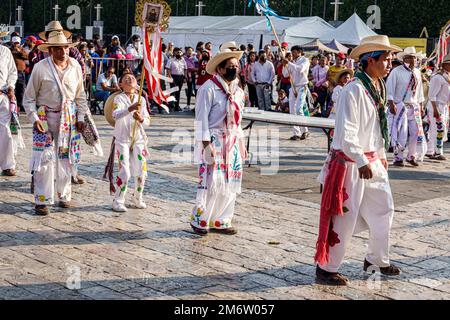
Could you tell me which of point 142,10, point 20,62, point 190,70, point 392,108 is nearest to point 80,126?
point 142,10

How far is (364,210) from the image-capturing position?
5.85 m

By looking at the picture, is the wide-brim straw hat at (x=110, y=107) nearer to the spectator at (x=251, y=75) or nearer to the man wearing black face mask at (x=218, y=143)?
the man wearing black face mask at (x=218, y=143)

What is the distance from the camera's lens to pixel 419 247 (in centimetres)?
705

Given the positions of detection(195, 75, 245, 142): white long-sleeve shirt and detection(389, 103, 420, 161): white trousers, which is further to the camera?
detection(389, 103, 420, 161): white trousers

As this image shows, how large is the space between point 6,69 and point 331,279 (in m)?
5.82

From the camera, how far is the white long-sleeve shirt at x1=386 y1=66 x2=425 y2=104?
1191 centimetres

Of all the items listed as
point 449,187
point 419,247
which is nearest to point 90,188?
point 419,247

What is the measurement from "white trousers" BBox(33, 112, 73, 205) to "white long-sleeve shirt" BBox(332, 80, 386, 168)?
350 centimetres

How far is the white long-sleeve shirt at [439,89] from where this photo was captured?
42.0 feet

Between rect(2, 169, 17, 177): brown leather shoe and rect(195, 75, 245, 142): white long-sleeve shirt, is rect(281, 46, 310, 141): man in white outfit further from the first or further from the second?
rect(195, 75, 245, 142): white long-sleeve shirt

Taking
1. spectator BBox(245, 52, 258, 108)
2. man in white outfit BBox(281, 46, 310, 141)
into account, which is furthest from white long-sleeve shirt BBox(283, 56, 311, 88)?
spectator BBox(245, 52, 258, 108)

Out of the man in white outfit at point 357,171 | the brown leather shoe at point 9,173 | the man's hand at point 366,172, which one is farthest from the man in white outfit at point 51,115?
the man's hand at point 366,172
